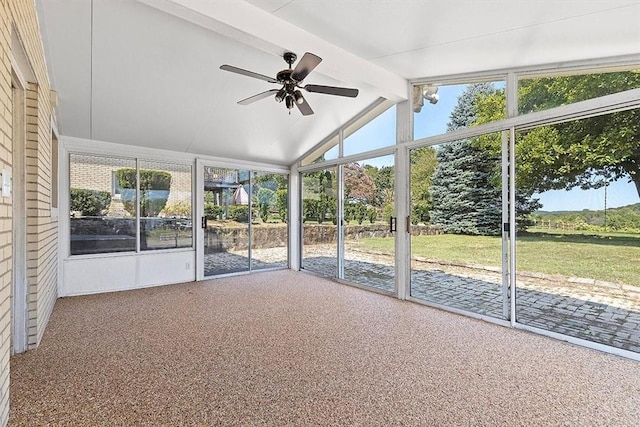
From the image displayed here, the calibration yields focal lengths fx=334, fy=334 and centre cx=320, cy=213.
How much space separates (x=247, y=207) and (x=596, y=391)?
217 inches

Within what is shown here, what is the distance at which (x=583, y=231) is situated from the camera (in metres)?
3.27

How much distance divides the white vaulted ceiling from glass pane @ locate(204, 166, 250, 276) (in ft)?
4.76

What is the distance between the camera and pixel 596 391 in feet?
7.47

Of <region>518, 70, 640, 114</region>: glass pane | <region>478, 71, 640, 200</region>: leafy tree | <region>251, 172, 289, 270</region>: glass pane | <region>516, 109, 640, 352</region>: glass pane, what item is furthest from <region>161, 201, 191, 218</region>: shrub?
<region>518, 70, 640, 114</region>: glass pane

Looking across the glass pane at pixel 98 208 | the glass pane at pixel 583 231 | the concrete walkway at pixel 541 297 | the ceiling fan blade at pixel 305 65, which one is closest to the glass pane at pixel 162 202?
the glass pane at pixel 98 208

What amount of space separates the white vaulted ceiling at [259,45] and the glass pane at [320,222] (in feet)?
5.80

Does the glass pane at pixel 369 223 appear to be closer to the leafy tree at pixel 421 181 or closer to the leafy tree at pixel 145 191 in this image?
the leafy tree at pixel 421 181

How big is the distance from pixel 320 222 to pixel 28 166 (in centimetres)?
444

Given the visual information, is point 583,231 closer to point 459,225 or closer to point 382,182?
point 459,225

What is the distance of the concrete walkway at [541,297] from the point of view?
125 inches

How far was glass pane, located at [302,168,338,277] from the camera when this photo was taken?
6.10 metres

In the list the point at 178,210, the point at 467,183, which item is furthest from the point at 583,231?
the point at 178,210

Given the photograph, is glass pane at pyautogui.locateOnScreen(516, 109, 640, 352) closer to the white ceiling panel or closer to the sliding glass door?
the white ceiling panel

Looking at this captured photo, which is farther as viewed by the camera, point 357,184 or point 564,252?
point 357,184
